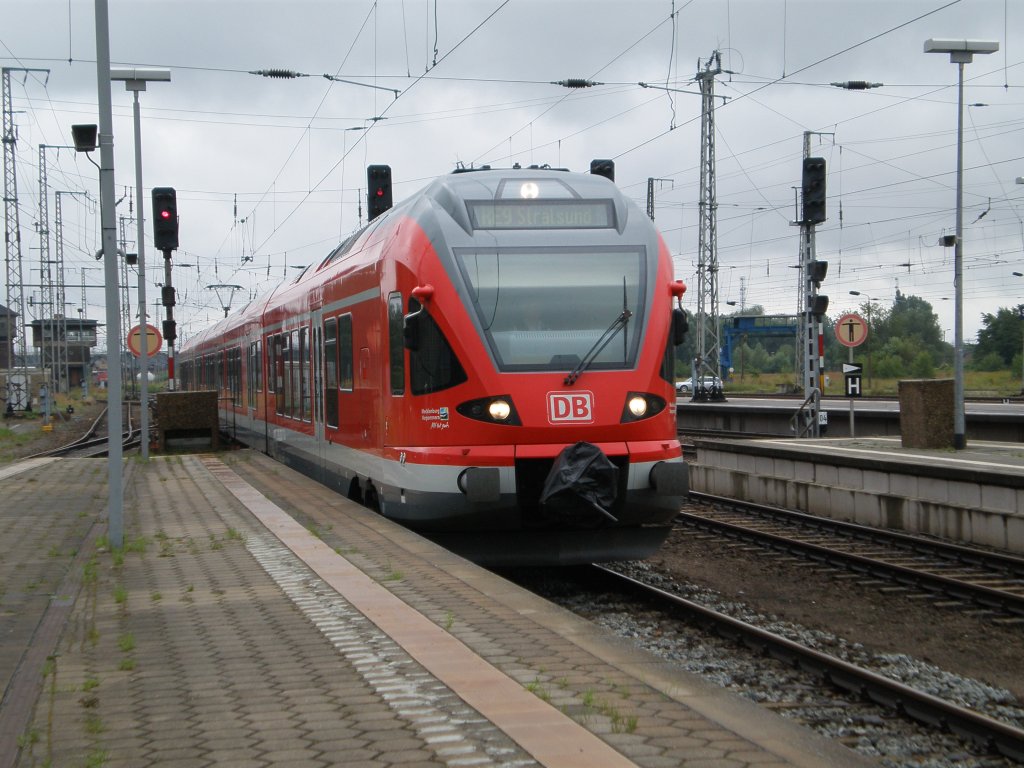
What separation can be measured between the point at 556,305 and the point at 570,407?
0.95 metres

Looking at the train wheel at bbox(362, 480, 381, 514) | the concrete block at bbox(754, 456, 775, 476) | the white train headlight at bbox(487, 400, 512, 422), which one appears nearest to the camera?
the white train headlight at bbox(487, 400, 512, 422)

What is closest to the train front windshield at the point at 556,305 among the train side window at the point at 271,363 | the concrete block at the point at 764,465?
the concrete block at the point at 764,465

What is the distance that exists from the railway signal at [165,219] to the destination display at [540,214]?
13.5 metres

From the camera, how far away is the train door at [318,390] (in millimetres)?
14508

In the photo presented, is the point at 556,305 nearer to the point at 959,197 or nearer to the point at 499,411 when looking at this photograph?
the point at 499,411

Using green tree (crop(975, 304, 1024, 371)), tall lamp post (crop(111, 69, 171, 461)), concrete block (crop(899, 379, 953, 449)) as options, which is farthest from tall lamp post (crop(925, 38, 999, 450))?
green tree (crop(975, 304, 1024, 371))

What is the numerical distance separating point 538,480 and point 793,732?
4.92 meters

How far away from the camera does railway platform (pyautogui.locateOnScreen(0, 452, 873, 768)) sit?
448cm

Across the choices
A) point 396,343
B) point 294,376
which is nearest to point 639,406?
point 396,343

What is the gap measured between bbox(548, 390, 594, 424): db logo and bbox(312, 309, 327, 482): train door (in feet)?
18.3

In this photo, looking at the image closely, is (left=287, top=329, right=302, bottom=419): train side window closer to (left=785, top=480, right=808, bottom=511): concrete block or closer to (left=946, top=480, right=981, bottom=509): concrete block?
(left=785, top=480, right=808, bottom=511): concrete block

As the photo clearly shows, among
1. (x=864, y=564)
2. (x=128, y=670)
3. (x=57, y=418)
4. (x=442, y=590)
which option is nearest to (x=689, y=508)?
(x=864, y=564)

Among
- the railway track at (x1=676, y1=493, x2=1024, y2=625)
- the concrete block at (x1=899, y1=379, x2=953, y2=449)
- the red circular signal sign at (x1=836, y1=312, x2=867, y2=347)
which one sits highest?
the red circular signal sign at (x1=836, y1=312, x2=867, y2=347)

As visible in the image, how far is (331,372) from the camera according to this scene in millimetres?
13805
